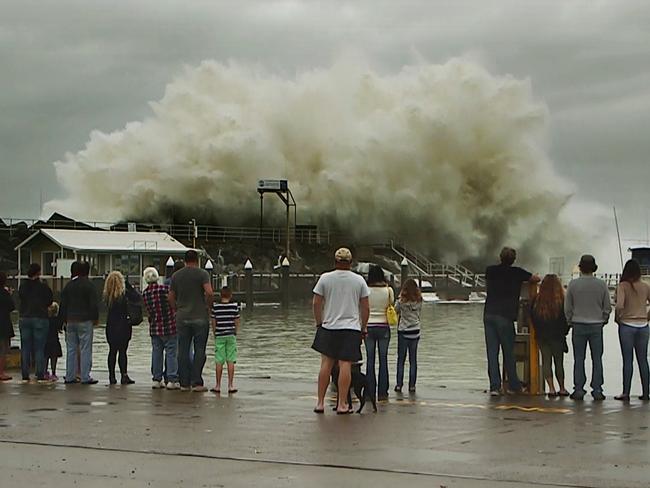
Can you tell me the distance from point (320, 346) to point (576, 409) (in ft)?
8.77

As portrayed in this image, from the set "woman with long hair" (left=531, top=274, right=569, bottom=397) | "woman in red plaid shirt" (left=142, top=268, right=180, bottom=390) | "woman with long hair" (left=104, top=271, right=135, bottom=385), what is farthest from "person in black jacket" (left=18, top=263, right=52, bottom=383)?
"woman with long hair" (left=531, top=274, right=569, bottom=397)

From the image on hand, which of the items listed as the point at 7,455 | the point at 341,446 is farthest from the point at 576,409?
the point at 7,455

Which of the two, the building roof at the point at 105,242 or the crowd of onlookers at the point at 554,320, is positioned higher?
the building roof at the point at 105,242

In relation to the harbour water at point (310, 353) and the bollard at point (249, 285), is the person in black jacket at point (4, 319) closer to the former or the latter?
the harbour water at point (310, 353)

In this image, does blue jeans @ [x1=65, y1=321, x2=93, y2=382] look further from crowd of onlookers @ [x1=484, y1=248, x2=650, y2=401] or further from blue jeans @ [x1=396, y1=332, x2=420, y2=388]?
crowd of onlookers @ [x1=484, y1=248, x2=650, y2=401]

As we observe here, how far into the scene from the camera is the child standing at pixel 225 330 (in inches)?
568

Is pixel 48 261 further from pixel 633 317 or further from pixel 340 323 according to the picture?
pixel 340 323

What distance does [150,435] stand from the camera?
9922 millimetres

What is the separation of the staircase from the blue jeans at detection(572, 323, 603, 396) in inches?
2933

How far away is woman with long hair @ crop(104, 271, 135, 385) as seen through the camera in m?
15.3

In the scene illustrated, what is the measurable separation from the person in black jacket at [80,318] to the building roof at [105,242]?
159ft

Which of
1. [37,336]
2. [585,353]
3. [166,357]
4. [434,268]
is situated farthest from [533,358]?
[434,268]

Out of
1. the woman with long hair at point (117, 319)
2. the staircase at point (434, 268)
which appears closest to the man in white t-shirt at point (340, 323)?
the woman with long hair at point (117, 319)

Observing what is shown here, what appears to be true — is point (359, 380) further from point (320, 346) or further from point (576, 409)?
point (576, 409)
